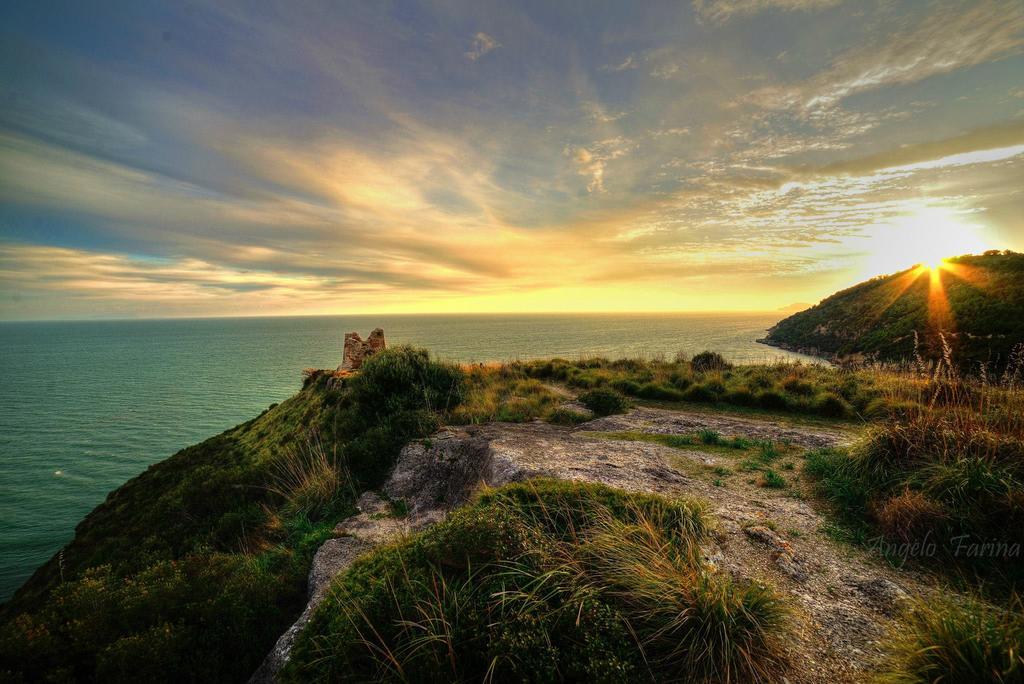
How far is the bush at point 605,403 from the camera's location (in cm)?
1301

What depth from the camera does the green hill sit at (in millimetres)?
25516

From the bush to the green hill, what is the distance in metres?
19.0

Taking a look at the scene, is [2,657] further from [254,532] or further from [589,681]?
[254,532]

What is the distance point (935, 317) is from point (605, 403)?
135 ft

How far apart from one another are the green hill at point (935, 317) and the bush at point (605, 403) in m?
19.0

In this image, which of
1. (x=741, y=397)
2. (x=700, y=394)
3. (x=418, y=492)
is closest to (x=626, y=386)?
(x=700, y=394)

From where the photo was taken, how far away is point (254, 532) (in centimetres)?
871

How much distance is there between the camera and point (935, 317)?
3350 cm

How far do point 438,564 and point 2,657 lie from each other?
375 cm

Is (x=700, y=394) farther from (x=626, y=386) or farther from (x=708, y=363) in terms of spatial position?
(x=708, y=363)

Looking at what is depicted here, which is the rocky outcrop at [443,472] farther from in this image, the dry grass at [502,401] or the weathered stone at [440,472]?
the dry grass at [502,401]

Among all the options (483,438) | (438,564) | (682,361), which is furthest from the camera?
(682,361)

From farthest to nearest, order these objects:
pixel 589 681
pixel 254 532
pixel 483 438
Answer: pixel 483 438
pixel 254 532
pixel 589 681

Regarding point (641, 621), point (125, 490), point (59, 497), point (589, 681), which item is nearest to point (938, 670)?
point (641, 621)
